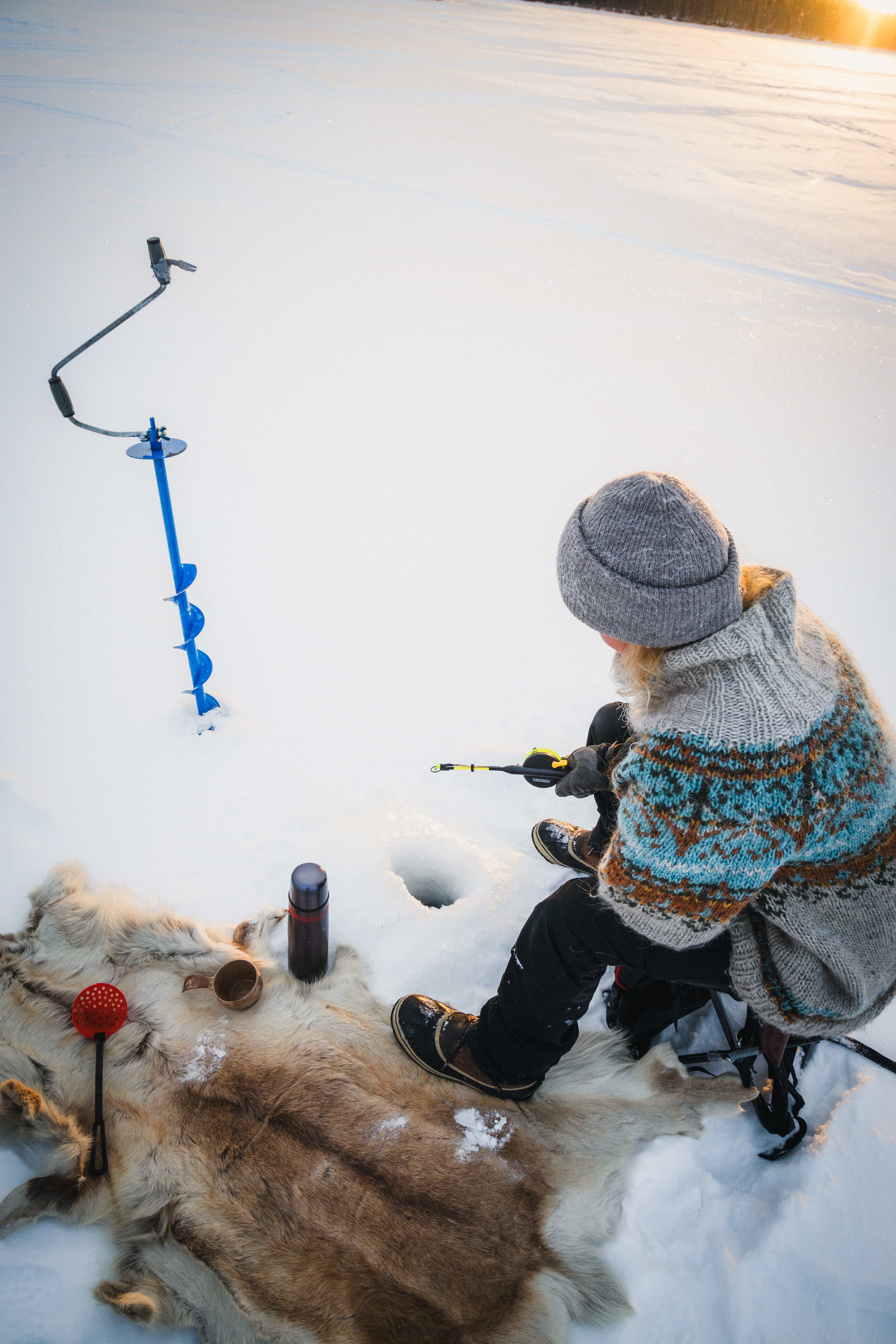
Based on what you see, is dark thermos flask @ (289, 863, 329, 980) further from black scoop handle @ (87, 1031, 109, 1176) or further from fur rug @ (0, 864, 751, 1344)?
black scoop handle @ (87, 1031, 109, 1176)

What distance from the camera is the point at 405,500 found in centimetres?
340

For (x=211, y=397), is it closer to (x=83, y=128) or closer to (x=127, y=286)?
(x=127, y=286)

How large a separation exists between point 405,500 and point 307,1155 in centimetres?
272

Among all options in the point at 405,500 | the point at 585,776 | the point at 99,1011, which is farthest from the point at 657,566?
the point at 405,500

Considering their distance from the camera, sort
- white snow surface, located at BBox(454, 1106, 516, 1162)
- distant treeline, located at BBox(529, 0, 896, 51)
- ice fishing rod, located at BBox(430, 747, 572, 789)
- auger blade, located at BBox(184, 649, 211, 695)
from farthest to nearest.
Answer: distant treeline, located at BBox(529, 0, 896, 51)
auger blade, located at BBox(184, 649, 211, 695)
ice fishing rod, located at BBox(430, 747, 572, 789)
white snow surface, located at BBox(454, 1106, 516, 1162)

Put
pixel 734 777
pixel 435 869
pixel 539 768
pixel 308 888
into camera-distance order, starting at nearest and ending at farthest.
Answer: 1. pixel 734 777
2. pixel 308 888
3. pixel 539 768
4. pixel 435 869

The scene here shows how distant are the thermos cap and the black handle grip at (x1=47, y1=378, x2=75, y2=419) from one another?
3.80 ft

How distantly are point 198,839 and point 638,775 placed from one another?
138 cm

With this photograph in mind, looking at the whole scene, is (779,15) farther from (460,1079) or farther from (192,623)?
(460,1079)

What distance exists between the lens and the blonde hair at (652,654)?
1.14 metres

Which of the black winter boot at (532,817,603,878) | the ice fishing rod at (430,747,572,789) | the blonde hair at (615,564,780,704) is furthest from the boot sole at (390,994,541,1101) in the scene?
the blonde hair at (615,564,780,704)

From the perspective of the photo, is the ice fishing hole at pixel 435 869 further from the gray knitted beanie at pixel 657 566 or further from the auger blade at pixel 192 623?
the gray knitted beanie at pixel 657 566

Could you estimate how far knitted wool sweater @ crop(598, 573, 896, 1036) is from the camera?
100 centimetres

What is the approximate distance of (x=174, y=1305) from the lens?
1.21m
